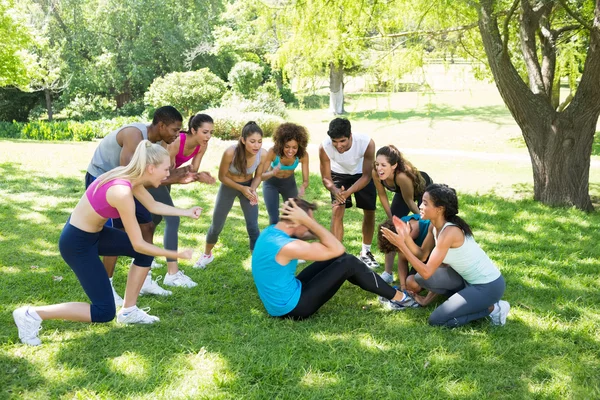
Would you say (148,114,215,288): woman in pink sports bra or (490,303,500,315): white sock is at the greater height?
(148,114,215,288): woman in pink sports bra

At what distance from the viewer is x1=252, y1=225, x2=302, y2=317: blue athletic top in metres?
4.16

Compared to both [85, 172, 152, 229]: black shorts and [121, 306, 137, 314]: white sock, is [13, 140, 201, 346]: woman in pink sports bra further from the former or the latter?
[85, 172, 152, 229]: black shorts

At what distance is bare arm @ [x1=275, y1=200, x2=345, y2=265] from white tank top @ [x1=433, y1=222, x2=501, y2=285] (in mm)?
864

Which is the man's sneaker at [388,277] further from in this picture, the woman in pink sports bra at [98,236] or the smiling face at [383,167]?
the woman in pink sports bra at [98,236]

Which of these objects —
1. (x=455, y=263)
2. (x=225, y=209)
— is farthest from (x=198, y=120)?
(x=455, y=263)

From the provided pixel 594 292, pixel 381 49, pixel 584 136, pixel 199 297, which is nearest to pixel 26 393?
pixel 199 297

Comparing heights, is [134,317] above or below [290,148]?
below

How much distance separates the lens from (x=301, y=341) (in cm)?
395

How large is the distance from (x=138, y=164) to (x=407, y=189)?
2557mm

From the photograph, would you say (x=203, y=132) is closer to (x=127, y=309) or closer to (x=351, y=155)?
(x=351, y=155)

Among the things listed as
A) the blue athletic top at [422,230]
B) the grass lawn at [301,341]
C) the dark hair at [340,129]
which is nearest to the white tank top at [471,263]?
the grass lawn at [301,341]

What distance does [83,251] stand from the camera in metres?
3.83

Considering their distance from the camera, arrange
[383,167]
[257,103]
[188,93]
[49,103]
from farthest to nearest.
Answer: [49,103] < [188,93] < [257,103] < [383,167]

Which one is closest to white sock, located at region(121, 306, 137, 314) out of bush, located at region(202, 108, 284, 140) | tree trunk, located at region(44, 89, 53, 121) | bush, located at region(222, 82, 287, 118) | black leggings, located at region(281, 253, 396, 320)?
black leggings, located at region(281, 253, 396, 320)
